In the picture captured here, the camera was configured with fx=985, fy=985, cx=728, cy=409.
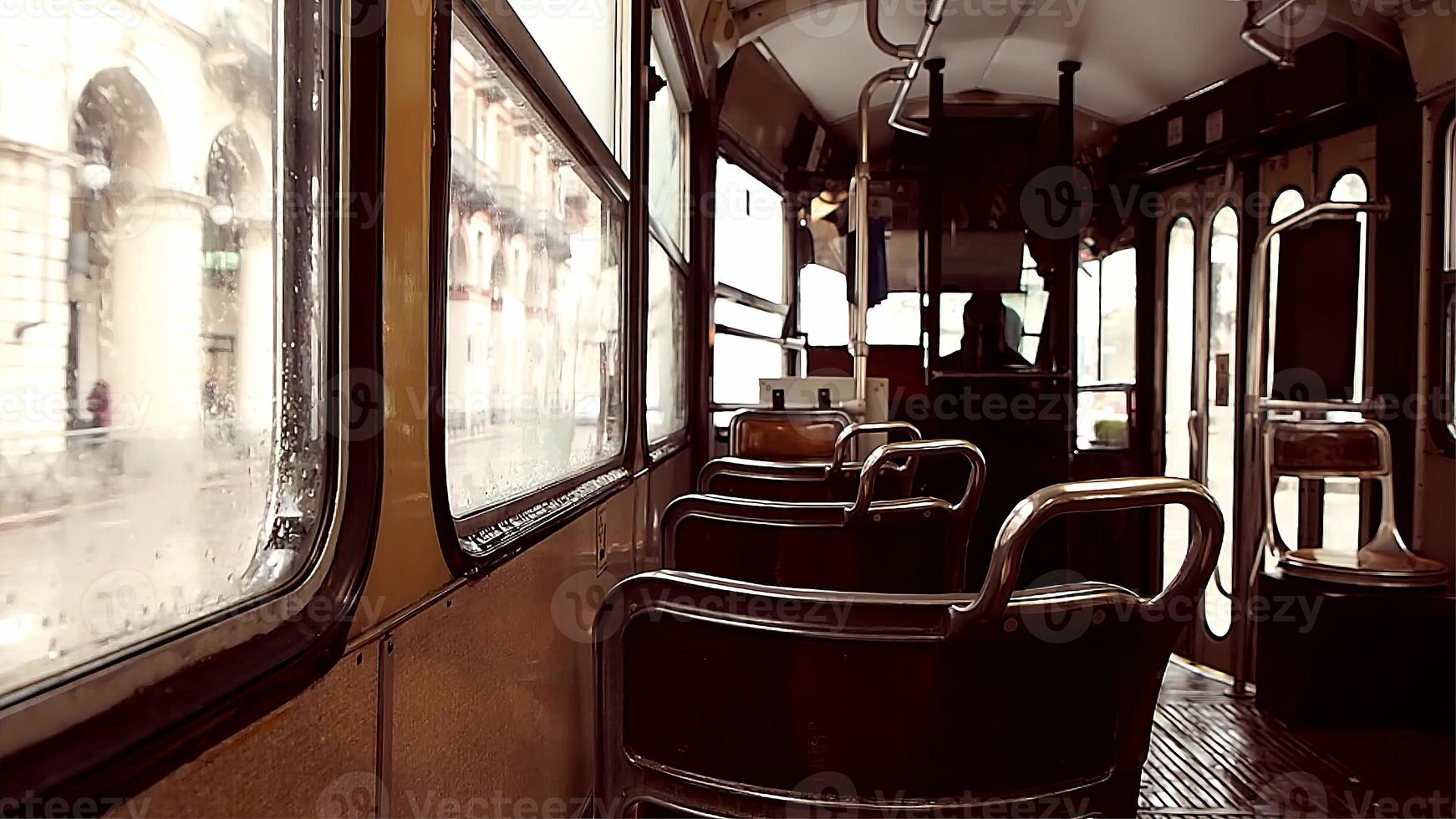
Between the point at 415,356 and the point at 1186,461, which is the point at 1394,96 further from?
the point at 415,356

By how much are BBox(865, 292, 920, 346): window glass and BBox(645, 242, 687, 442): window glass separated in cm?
150

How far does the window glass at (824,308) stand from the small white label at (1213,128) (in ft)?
5.72

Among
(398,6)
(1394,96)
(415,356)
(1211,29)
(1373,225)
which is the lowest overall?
(415,356)

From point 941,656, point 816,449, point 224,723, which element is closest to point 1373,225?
point 816,449

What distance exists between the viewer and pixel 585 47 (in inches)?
72.2

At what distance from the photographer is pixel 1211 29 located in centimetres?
401

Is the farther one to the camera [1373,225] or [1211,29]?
[1211,29]

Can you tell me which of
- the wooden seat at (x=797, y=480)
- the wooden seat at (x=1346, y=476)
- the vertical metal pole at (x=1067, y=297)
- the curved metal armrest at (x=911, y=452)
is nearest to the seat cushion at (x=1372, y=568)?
the wooden seat at (x=1346, y=476)

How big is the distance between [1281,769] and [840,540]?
210 centimetres

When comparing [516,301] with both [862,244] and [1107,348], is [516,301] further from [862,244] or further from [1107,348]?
[1107,348]

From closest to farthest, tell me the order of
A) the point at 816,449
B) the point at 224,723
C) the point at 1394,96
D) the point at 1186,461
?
the point at 224,723, the point at 816,449, the point at 1394,96, the point at 1186,461

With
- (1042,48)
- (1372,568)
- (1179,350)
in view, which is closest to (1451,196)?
(1372,568)

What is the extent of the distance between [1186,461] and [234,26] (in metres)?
4.95

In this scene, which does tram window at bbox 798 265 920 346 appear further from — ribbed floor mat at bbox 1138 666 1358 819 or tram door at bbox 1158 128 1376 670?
ribbed floor mat at bbox 1138 666 1358 819
